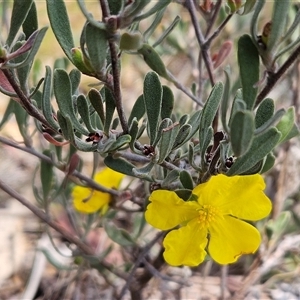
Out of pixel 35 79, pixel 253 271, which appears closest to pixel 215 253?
pixel 253 271

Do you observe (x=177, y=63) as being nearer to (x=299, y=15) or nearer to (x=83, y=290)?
(x=83, y=290)

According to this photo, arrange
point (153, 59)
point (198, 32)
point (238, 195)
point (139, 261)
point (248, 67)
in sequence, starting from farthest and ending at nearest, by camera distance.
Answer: point (139, 261) → point (198, 32) → point (153, 59) → point (238, 195) → point (248, 67)

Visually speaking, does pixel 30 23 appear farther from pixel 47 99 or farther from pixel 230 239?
pixel 230 239

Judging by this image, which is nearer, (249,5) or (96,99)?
(96,99)

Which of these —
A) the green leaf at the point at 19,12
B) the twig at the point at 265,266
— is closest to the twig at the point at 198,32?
the green leaf at the point at 19,12

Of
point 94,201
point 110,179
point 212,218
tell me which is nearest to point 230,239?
point 212,218

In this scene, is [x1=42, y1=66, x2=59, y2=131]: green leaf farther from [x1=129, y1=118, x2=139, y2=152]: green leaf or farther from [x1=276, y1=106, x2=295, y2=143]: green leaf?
[x1=276, y1=106, x2=295, y2=143]: green leaf

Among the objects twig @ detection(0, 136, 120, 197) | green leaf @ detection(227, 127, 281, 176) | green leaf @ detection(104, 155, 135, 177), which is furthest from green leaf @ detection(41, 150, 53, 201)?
green leaf @ detection(227, 127, 281, 176)
